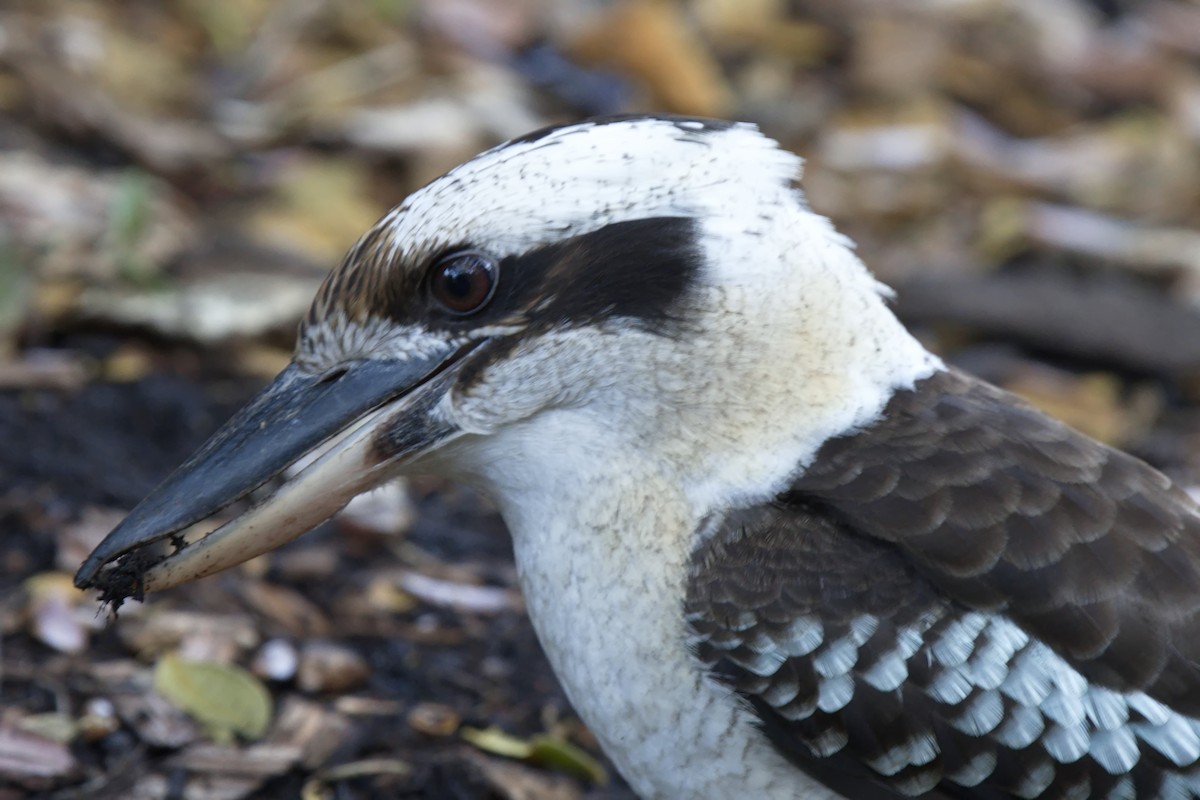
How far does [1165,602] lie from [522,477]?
3.68 feet

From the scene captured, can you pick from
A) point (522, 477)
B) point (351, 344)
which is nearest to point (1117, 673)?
point (522, 477)

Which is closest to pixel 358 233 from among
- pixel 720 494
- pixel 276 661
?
pixel 276 661

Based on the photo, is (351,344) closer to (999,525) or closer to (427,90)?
(999,525)

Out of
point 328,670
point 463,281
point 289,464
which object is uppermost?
point 463,281

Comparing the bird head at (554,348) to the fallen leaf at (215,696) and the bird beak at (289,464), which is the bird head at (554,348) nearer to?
the bird beak at (289,464)

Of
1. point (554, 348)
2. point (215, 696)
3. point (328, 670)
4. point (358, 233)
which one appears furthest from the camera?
point (358, 233)

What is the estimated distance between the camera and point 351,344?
110 inches

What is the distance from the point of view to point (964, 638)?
256cm

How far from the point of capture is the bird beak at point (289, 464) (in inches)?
107

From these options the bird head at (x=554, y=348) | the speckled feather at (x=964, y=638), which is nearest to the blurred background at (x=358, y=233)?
the bird head at (x=554, y=348)

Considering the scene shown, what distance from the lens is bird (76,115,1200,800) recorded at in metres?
2.56

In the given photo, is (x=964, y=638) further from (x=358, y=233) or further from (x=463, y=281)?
(x=358, y=233)

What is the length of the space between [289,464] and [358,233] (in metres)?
2.81

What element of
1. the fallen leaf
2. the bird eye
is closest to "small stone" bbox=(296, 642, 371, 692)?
the fallen leaf
